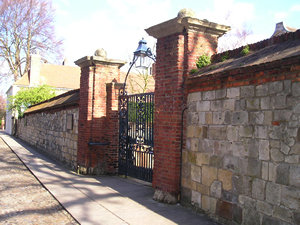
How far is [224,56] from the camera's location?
17.0ft

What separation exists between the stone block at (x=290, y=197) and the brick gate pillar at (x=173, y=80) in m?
2.10

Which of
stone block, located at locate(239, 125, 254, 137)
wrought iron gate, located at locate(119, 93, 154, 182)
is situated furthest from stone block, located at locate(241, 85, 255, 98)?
wrought iron gate, located at locate(119, 93, 154, 182)

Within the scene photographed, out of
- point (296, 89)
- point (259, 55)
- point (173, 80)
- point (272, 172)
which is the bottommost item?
point (272, 172)

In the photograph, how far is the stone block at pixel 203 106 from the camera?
4.68 m

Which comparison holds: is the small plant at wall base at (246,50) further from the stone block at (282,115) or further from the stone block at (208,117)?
the stone block at (282,115)

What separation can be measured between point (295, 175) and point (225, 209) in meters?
1.29

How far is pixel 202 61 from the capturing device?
5.32 m

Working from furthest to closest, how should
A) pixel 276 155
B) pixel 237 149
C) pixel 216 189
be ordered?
1. pixel 216 189
2. pixel 237 149
3. pixel 276 155

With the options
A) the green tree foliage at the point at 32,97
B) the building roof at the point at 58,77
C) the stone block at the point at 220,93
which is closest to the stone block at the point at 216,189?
the stone block at the point at 220,93

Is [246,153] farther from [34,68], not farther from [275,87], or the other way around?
[34,68]

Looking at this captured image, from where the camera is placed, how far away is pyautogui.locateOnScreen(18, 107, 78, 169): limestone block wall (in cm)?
916

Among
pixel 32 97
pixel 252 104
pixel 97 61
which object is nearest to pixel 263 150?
pixel 252 104

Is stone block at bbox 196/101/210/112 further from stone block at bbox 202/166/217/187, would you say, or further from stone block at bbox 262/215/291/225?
stone block at bbox 262/215/291/225

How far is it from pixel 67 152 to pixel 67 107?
5.21 ft
